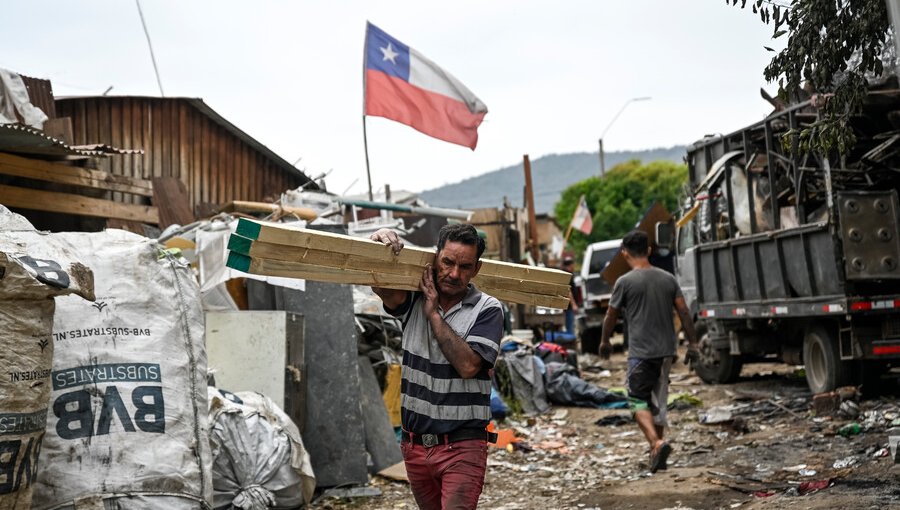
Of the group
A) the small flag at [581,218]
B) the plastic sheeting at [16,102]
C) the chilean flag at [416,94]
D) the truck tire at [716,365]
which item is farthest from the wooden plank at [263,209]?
the small flag at [581,218]

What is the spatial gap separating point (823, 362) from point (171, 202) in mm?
7536

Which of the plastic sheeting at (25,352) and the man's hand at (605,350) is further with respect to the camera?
the man's hand at (605,350)

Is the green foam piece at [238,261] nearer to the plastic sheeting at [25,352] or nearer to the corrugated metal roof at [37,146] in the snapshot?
the plastic sheeting at [25,352]

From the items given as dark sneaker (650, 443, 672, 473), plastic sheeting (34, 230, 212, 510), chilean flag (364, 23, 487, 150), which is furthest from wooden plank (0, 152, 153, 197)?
chilean flag (364, 23, 487, 150)

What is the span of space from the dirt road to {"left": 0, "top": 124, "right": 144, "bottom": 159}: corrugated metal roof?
317 cm

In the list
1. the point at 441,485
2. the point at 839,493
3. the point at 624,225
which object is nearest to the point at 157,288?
the point at 441,485

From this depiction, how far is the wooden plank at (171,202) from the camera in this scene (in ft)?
36.2

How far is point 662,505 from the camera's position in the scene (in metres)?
6.55

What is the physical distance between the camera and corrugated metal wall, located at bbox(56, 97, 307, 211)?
13258mm

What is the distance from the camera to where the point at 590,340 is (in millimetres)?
21000

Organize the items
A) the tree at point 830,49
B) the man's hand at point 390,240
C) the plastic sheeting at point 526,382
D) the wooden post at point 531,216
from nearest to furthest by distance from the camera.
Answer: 1. the man's hand at point 390,240
2. the tree at point 830,49
3. the plastic sheeting at point 526,382
4. the wooden post at point 531,216

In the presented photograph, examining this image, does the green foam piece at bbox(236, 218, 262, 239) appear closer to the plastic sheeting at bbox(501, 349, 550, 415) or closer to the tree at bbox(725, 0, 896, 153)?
the tree at bbox(725, 0, 896, 153)

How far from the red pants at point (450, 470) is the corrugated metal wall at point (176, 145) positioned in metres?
10.0

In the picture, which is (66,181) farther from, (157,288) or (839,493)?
(839,493)
